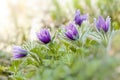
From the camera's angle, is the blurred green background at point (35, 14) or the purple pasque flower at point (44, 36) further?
the blurred green background at point (35, 14)

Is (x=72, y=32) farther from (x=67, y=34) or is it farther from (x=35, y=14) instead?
(x=35, y=14)

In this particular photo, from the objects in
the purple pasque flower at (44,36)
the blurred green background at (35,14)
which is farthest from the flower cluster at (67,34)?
the blurred green background at (35,14)

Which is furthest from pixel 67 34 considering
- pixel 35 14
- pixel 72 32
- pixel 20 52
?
pixel 35 14

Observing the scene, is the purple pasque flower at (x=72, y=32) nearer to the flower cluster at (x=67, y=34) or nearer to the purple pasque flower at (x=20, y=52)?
the flower cluster at (x=67, y=34)

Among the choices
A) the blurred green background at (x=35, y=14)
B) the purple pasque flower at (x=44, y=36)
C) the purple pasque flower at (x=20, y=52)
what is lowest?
the purple pasque flower at (x=20, y=52)

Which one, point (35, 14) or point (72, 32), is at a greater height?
point (35, 14)

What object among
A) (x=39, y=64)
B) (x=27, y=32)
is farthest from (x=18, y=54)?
(x=27, y=32)

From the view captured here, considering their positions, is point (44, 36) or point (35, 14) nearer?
point (44, 36)

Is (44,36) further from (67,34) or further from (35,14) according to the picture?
(35,14)

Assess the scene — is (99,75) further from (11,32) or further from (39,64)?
(11,32)
